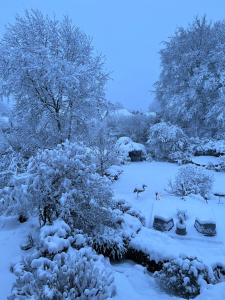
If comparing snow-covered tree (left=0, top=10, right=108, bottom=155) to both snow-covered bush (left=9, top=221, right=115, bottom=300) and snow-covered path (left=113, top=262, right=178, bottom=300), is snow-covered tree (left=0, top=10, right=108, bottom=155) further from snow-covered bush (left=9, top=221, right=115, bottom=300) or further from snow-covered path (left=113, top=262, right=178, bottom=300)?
snow-covered bush (left=9, top=221, right=115, bottom=300)

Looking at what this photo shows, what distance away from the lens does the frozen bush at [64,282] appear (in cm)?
374

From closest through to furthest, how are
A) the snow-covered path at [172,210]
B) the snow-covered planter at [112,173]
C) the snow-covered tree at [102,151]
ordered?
the snow-covered path at [172,210] → the snow-covered planter at [112,173] → the snow-covered tree at [102,151]

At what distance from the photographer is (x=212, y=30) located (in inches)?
821

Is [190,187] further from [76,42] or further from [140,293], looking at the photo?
[76,42]

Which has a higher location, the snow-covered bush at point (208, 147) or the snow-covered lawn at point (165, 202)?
the snow-covered bush at point (208, 147)

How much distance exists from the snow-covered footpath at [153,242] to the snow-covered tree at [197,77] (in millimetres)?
8654

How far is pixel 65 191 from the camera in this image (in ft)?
21.9

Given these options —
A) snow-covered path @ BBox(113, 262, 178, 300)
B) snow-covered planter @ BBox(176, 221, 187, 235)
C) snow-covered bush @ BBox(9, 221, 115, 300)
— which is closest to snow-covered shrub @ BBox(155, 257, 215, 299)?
snow-covered path @ BBox(113, 262, 178, 300)

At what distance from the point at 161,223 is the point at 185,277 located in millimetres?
2882

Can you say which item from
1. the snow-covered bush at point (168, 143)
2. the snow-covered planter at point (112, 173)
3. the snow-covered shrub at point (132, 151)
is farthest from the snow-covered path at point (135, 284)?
the snow-covered bush at point (168, 143)

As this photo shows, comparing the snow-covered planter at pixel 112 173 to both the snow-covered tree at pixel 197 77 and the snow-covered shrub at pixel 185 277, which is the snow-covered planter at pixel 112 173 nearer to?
the snow-covered shrub at pixel 185 277

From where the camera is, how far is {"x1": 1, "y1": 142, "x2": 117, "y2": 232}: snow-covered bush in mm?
6496

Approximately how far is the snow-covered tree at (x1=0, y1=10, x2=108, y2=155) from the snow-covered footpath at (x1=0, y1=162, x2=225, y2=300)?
366cm

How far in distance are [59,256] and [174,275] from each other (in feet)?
7.57
